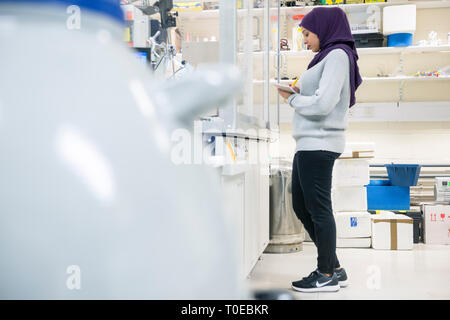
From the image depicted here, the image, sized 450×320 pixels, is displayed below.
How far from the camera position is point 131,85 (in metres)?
0.19

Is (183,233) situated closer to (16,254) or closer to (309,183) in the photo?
(16,254)

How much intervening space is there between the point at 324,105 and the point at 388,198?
6.99 ft

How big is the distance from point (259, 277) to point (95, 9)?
2.34 meters

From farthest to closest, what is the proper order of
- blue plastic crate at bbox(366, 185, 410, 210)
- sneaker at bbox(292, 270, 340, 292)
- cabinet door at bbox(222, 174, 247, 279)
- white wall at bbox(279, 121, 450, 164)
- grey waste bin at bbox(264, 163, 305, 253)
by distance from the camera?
white wall at bbox(279, 121, 450, 164), blue plastic crate at bbox(366, 185, 410, 210), grey waste bin at bbox(264, 163, 305, 253), sneaker at bbox(292, 270, 340, 292), cabinet door at bbox(222, 174, 247, 279)

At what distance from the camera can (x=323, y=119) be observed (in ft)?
6.41

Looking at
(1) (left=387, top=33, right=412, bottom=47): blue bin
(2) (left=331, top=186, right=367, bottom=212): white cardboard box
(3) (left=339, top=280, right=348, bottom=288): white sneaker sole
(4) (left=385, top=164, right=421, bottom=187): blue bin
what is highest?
(1) (left=387, top=33, right=412, bottom=47): blue bin

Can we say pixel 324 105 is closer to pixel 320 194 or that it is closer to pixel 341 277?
pixel 320 194

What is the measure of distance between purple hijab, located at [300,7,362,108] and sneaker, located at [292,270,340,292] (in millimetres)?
853

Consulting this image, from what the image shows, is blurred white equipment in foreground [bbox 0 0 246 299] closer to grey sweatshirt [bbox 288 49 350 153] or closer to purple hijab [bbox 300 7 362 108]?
grey sweatshirt [bbox 288 49 350 153]

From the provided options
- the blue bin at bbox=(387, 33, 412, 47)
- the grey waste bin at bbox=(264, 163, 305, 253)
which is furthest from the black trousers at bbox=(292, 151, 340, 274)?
the blue bin at bbox=(387, 33, 412, 47)

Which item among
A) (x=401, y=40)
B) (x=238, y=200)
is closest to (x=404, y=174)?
(x=401, y=40)

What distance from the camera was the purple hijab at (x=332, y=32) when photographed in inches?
78.0

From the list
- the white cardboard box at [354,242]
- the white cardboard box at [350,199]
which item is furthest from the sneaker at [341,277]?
the white cardboard box at [350,199]

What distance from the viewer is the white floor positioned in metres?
2.12
